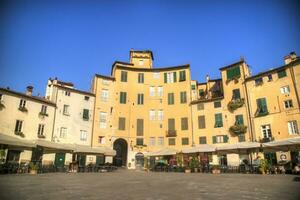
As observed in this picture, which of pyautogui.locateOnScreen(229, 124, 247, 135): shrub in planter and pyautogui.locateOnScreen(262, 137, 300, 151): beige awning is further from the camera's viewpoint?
pyautogui.locateOnScreen(229, 124, 247, 135): shrub in planter

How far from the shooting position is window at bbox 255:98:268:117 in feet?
96.3

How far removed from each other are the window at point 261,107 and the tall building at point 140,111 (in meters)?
10.5

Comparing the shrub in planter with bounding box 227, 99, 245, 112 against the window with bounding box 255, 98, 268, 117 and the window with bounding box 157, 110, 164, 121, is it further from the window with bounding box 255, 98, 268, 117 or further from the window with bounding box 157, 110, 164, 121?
the window with bounding box 157, 110, 164, 121

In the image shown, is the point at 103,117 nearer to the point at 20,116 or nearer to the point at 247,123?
the point at 20,116

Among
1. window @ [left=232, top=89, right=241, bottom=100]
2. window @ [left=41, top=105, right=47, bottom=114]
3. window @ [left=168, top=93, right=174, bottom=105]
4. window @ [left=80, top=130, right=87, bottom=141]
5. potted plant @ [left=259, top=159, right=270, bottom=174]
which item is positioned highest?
window @ [left=168, top=93, right=174, bottom=105]

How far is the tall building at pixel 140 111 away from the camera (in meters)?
36.3

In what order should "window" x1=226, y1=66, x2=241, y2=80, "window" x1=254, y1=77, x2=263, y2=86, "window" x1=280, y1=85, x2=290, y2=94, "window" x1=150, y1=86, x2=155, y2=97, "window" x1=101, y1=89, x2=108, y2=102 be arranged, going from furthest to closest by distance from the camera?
"window" x1=150, y1=86, x2=155, y2=97, "window" x1=101, y1=89, x2=108, y2=102, "window" x1=226, y1=66, x2=241, y2=80, "window" x1=254, y1=77, x2=263, y2=86, "window" x1=280, y1=85, x2=290, y2=94

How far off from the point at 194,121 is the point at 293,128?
13791mm

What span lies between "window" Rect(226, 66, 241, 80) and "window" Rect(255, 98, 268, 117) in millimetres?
5193

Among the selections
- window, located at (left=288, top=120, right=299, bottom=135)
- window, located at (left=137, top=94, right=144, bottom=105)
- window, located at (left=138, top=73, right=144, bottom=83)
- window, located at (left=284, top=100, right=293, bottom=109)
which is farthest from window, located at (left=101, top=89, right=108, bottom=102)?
window, located at (left=288, top=120, right=299, bottom=135)

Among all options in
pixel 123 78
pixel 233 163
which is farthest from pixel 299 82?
pixel 123 78

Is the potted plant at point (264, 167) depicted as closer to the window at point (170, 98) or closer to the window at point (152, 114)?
the window at point (170, 98)

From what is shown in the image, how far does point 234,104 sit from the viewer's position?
32188mm

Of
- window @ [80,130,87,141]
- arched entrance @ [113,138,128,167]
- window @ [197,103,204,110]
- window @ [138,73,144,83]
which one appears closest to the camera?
window @ [80,130,87,141]
